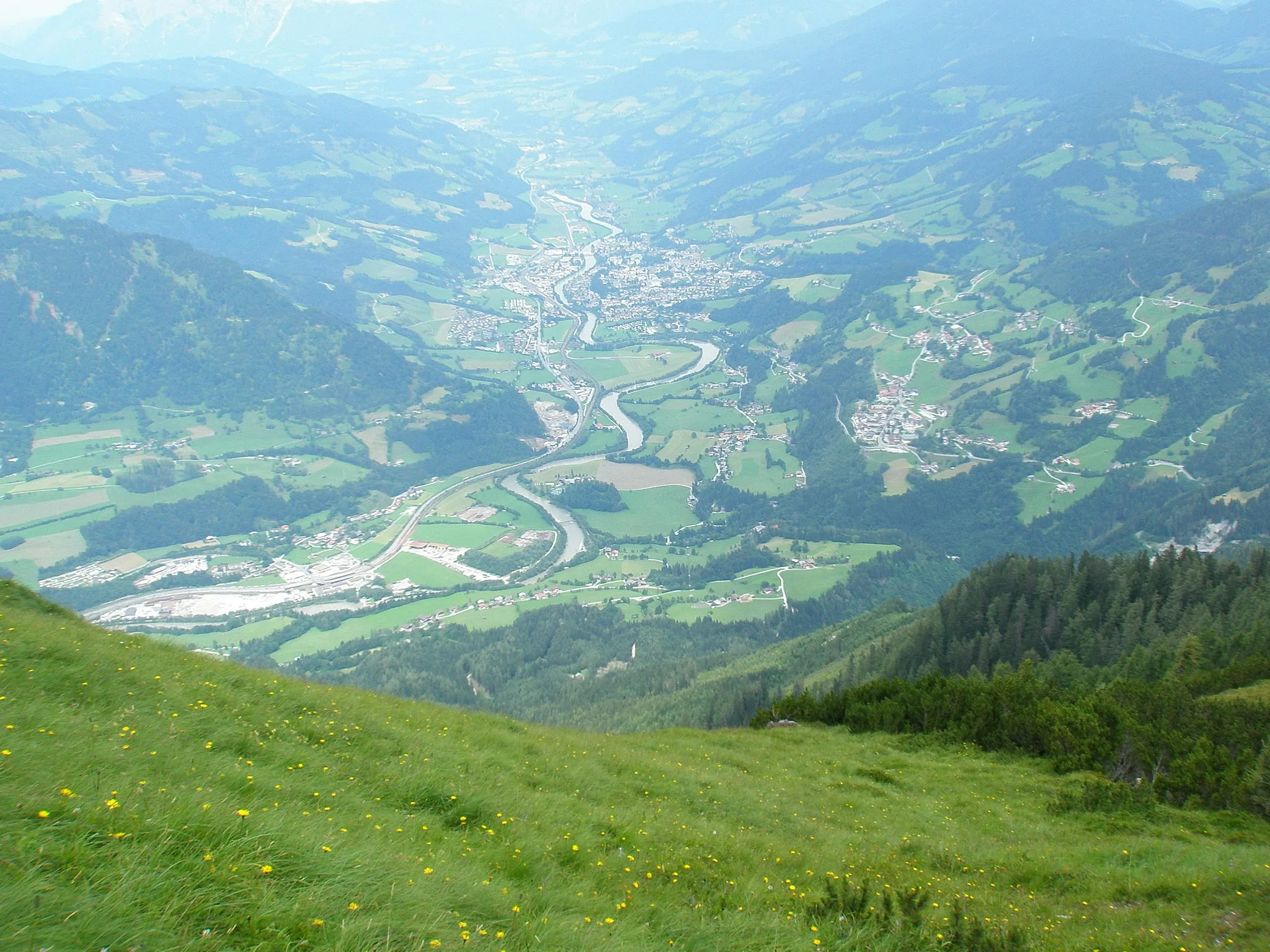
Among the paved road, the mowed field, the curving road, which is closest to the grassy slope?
the curving road

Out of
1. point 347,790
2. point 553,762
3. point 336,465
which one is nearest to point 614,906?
point 347,790

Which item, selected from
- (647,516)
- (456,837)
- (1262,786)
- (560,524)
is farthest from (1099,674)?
(560,524)

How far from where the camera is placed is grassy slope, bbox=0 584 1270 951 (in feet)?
28.2

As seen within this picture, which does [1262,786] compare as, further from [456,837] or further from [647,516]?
[647,516]

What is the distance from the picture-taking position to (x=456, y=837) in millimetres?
13820

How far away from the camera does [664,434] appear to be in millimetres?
195125

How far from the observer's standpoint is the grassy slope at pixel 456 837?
8.59m

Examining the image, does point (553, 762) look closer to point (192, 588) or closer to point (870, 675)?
point (870, 675)

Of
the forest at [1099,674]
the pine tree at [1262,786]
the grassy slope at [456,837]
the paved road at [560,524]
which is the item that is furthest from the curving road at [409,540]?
the pine tree at [1262,786]

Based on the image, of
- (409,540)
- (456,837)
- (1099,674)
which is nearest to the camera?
(456,837)

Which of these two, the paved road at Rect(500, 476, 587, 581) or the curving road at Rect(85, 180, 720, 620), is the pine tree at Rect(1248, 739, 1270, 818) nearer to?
the curving road at Rect(85, 180, 720, 620)

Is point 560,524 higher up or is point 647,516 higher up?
point 560,524

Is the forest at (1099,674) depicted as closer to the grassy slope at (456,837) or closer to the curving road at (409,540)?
the grassy slope at (456,837)

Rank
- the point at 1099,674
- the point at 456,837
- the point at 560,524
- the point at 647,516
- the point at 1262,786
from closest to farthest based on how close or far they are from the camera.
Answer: the point at 456,837
the point at 1262,786
the point at 1099,674
the point at 560,524
the point at 647,516
